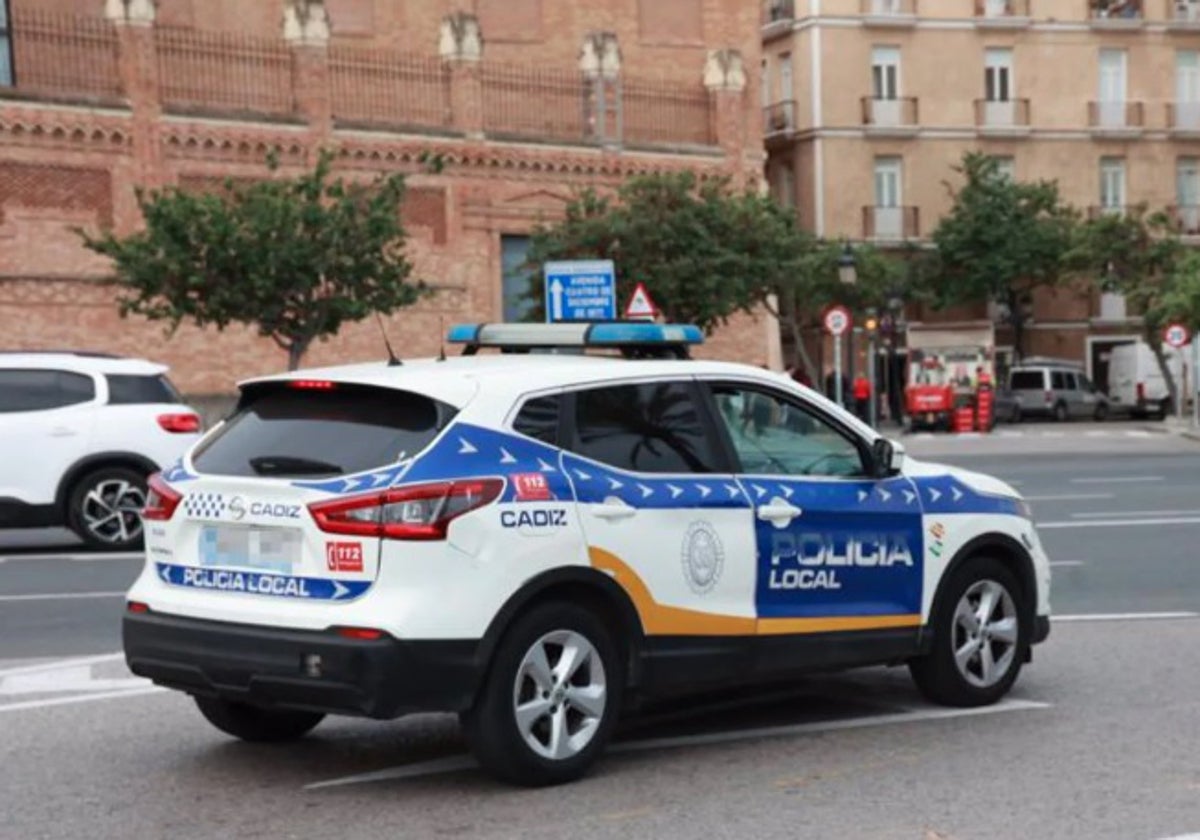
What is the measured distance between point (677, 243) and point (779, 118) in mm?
19386

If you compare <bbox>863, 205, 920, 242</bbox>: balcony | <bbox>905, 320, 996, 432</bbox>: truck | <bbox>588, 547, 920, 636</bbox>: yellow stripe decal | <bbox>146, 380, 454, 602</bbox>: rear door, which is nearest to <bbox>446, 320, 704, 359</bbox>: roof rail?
<bbox>146, 380, 454, 602</bbox>: rear door

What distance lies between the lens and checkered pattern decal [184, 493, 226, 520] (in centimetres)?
725

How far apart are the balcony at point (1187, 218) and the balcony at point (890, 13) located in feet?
35.9

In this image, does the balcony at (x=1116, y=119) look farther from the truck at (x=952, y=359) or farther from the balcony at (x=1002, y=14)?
the truck at (x=952, y=359)

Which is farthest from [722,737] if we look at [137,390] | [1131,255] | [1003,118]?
[1003,118]

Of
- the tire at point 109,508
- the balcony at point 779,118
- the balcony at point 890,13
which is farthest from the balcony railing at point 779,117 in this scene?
the tire at point 109,508

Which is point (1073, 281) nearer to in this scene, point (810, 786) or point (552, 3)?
point (552, 3)

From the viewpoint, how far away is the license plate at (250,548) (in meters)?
7.00

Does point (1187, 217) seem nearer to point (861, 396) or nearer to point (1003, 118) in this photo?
point (1003, 118)

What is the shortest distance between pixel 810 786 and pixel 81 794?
9.22 ft

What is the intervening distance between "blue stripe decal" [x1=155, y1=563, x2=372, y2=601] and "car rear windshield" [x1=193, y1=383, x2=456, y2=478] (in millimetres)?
397

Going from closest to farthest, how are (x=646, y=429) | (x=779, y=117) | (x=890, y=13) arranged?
(x=646, y=429), (x=890, y=13), (x=779, y=117)

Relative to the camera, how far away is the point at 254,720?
8.05m

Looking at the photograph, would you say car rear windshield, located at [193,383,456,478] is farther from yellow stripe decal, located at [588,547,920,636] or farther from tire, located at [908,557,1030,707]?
tire, located at [908,557,1030,707]
